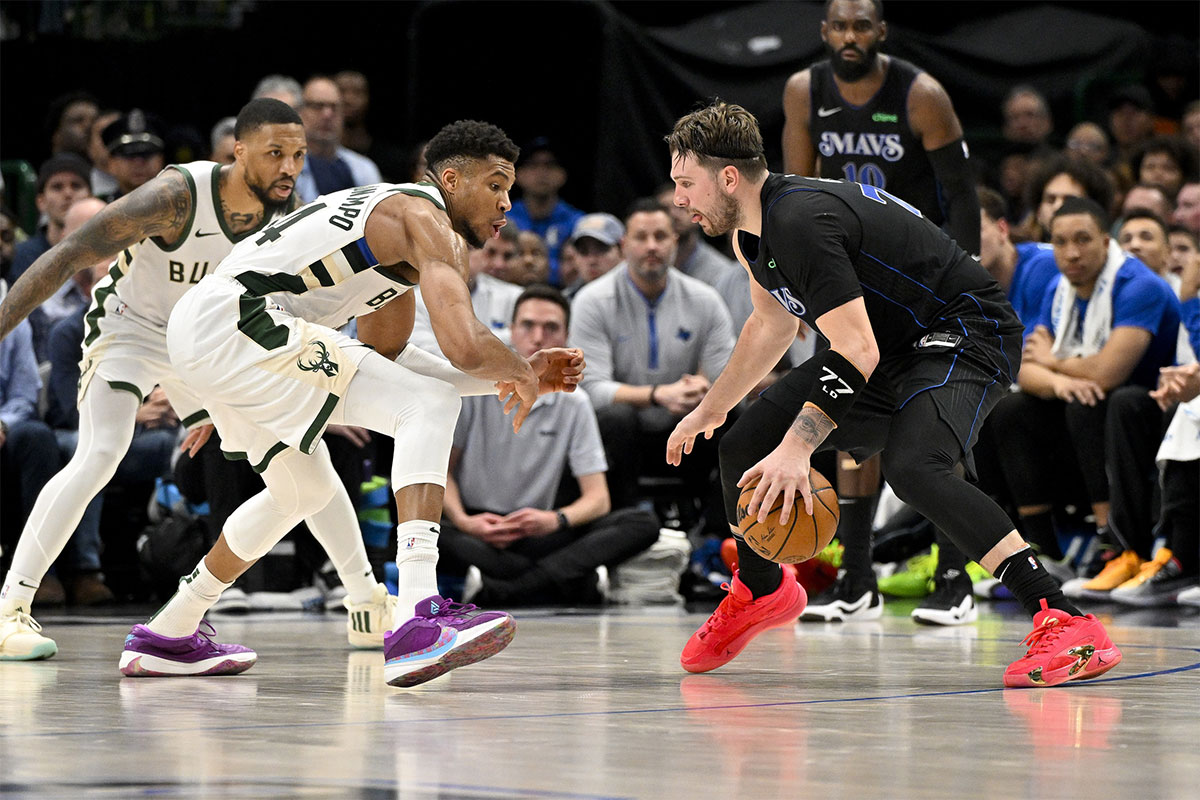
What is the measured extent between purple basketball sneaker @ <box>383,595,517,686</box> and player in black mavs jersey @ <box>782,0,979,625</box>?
9.57ft

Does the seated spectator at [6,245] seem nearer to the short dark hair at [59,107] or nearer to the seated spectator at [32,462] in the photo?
the seated spectator at [32,462]

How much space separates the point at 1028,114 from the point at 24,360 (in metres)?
6.86

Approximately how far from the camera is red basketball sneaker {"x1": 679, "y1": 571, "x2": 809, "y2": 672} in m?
4.76

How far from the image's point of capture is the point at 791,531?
180 inches

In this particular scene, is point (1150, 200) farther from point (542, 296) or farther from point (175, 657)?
point (175, 657)

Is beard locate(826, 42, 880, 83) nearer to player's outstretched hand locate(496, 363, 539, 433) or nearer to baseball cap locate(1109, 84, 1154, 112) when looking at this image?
player's outstretched hand locate(496, 363, 539, 433)

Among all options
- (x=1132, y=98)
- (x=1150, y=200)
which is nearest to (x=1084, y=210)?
(x=1150, y=200)

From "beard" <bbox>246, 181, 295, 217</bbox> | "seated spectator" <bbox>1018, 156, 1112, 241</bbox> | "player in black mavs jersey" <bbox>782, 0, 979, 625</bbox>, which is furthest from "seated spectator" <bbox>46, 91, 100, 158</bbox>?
"seated spectator" <bbox>1018, 156, 1112, 241</bbox>

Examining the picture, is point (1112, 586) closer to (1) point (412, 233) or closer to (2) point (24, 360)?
(1) point (412, 233)

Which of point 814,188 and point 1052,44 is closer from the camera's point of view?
point 814,188

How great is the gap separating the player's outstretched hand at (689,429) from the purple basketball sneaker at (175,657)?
146 cm

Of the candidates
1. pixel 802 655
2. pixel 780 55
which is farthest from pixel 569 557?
pixel 780 55

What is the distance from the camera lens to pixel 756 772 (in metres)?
2.89

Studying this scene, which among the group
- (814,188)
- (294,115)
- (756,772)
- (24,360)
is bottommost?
(756,772)
